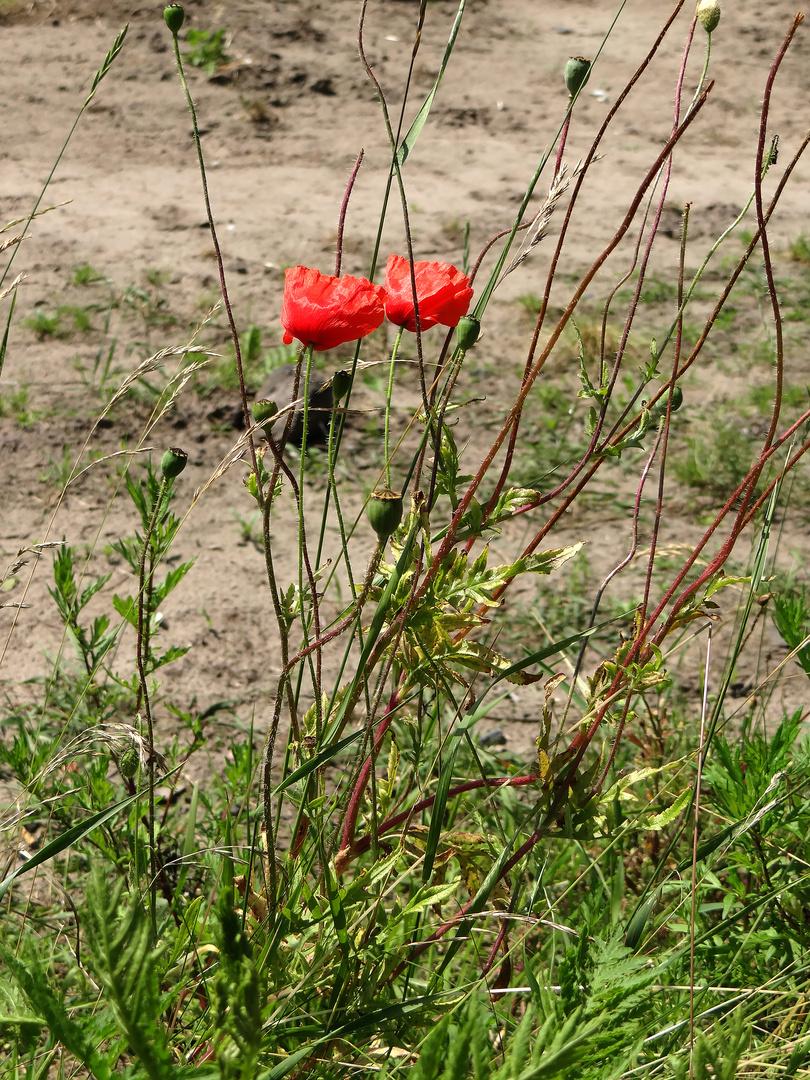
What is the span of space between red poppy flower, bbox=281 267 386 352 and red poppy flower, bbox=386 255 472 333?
2.0 inches

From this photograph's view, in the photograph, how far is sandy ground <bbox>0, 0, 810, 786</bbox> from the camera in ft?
8.68

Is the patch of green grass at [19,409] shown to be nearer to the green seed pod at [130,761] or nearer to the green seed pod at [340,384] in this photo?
the green seed pod at [130,761]

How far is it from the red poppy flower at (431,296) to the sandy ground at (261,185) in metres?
1.31

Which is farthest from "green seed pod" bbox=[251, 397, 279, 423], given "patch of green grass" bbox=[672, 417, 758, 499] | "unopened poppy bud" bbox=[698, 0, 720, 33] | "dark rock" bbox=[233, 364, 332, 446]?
"patch of green grass" bbox=[672, 417, 758, 499]

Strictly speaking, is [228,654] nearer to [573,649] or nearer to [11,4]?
[573,649]

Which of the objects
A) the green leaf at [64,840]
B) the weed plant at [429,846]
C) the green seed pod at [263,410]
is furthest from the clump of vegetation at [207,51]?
the green leaf at [64,840]

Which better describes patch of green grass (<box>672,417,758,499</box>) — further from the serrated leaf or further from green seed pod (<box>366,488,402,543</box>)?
green seed pod (<box>366,488,402,543</box>)

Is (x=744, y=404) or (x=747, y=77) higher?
(x=747, y=77)

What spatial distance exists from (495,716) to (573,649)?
31cm

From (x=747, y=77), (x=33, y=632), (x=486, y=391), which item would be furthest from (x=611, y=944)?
(x=747, y=77)

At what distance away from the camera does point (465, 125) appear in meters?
5.77

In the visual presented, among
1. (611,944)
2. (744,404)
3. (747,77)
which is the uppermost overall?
(747,77)

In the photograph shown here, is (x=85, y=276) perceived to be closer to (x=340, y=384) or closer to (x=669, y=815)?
(x=340, y=384)

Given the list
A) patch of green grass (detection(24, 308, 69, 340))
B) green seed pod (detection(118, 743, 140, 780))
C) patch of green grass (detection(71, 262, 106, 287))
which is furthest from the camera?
patch of green grass (detection(71, 262, 106, 287))
